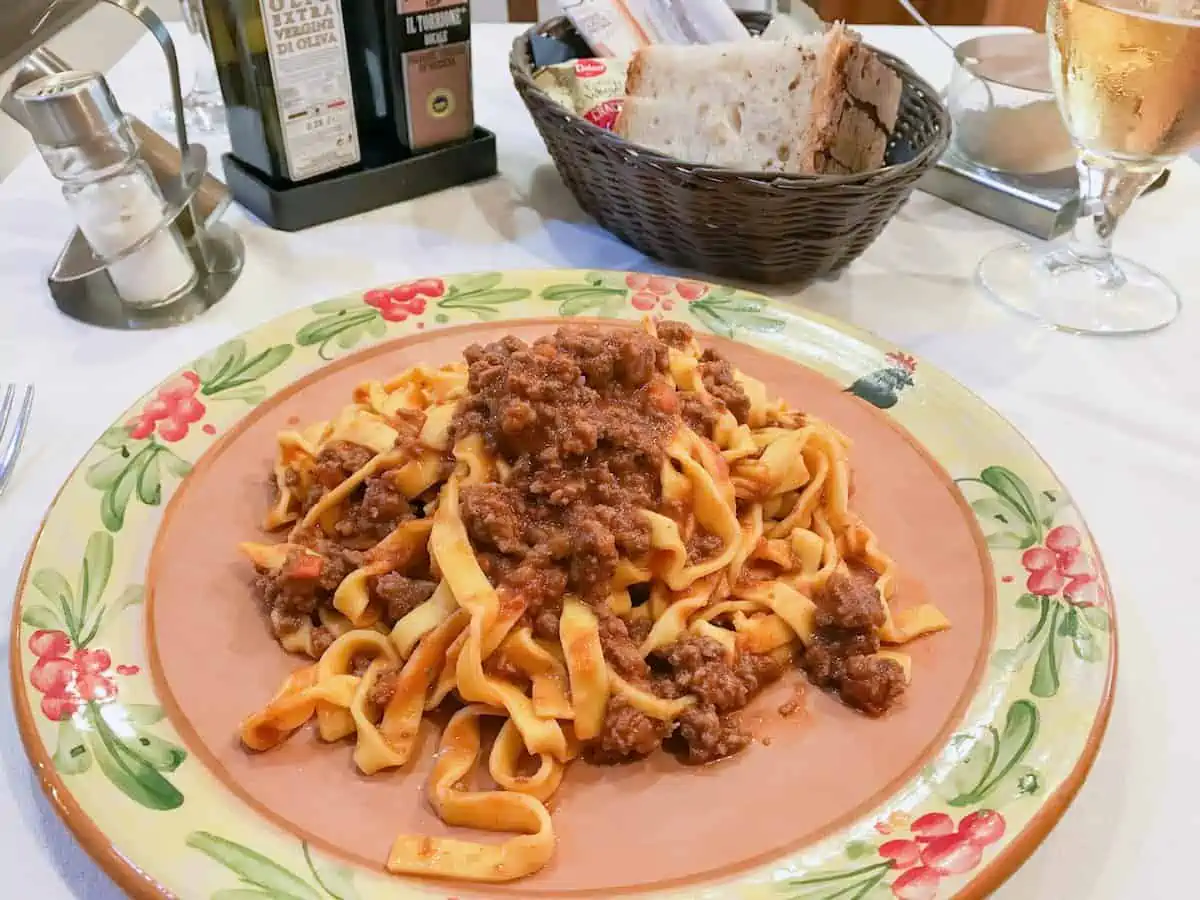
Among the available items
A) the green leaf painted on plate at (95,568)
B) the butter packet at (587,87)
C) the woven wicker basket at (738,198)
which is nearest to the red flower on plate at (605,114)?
the butter packet at (587,87)

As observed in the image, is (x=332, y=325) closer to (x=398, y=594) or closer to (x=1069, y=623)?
(x=398, y=594)

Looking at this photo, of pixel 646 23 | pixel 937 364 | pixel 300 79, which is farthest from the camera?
pixel 646 23

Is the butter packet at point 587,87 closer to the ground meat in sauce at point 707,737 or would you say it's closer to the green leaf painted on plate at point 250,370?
the green leaf painted on plate at point 250,370

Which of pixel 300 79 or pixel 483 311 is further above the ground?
pixel 300 79

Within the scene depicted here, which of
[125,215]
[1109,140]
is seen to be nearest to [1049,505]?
[1109,140]

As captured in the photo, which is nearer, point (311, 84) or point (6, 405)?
point (6, 405)

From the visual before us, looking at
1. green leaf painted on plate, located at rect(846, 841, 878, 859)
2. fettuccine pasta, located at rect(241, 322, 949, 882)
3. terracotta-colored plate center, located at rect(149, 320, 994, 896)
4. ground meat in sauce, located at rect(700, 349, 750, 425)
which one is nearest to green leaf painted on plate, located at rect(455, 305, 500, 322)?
fettuccine pasta, located at rect(241, 322, 949, 882)

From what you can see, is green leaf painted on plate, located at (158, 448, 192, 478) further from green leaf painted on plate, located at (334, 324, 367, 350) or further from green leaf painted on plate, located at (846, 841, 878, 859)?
green leaf painted on plate, located at (846, 841, 878, 859)
